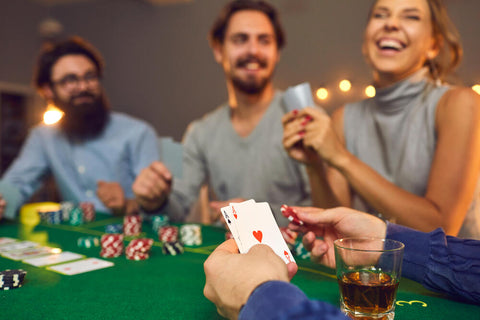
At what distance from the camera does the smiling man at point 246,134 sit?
263 cm

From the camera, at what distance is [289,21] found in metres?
4.61

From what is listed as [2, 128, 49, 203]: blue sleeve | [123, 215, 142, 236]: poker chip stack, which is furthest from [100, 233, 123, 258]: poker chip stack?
[2, 128, 49, 203]: blue sleeve

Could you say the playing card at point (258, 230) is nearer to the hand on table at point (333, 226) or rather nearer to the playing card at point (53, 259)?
the hand on table at point (333, 226)

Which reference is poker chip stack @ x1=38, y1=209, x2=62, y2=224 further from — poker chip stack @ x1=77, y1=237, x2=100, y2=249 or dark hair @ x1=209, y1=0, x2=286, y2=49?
dark hair @ x1=209, y1=0, x2=286, y2=49

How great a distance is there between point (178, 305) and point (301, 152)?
1205mm

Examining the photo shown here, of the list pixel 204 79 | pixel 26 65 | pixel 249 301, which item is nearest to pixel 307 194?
pixel 249 301

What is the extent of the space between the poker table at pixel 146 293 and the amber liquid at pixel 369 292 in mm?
99

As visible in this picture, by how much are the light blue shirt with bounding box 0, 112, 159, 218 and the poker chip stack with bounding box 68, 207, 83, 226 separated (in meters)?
1.11

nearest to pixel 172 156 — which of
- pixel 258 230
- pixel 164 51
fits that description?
pixel 258 230

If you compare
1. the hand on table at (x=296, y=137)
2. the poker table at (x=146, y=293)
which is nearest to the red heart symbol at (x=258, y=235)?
the poker table at (x=146, y=293)

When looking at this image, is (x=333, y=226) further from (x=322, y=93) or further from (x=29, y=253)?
(x=322, y=93)

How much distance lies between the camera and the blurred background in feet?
14.0

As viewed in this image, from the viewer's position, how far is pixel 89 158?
3.32m

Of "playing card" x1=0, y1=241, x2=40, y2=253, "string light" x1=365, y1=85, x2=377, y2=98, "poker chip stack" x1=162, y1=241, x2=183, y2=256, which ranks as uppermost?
"string light" x1=365, y1=85, x2=377, y2=98
